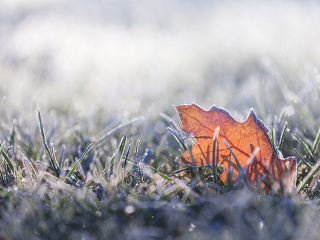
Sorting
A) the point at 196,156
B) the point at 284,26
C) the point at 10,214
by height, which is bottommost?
the point at 10,214

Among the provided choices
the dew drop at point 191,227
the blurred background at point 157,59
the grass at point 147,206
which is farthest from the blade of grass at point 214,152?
the blurred background at point 157,59

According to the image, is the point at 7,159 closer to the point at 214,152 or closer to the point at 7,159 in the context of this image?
the point at 7,159

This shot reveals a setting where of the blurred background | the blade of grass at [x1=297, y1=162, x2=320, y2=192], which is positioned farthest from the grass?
the blurred background

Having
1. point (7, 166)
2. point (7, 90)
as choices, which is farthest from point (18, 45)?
point (7, 166)

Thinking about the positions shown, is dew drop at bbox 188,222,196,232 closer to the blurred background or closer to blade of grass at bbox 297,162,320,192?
blade of grass at bbox 297,162,320,192

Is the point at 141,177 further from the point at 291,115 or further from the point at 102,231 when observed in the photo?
the point at 291,115

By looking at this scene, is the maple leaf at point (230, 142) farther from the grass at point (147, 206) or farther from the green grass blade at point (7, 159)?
the green grass blade at point (7, 159)
